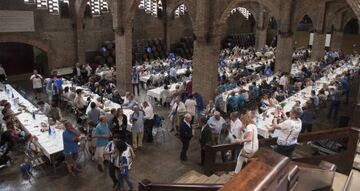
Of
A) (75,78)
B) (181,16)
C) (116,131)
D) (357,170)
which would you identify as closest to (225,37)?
(181,16)

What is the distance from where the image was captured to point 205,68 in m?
12.3

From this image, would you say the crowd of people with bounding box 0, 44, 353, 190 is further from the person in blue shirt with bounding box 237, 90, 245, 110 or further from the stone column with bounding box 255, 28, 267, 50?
the stone column with bounding box 255, 28, 267, 50

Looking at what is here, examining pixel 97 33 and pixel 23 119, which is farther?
pixel 97 33

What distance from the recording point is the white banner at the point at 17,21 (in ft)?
52.1

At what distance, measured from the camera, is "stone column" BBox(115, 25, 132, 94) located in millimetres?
14789

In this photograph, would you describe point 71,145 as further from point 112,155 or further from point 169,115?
point 169,115

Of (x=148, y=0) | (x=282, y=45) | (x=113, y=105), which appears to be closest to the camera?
(x=113, y=105)

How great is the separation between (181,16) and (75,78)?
41.7 ft

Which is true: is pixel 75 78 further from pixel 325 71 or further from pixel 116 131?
pixel 325 71

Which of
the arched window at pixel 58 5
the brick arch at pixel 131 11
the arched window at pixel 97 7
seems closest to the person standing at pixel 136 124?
the brick arch at pixel 131 11

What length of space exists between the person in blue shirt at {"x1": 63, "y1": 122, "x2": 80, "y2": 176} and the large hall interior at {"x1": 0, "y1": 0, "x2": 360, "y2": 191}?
3 centimetres

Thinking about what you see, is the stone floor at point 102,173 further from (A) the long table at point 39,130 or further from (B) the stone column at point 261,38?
(B) the stone column at point 261,38

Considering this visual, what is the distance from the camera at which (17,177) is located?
24.8 feet

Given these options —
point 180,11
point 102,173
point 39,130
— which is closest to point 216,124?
point 102,173
